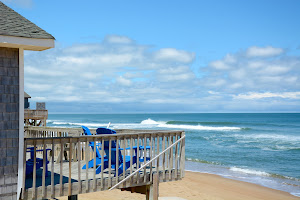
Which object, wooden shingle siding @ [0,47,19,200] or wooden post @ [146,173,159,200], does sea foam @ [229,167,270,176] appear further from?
wooden shingle siding @ [0,47,19,200]

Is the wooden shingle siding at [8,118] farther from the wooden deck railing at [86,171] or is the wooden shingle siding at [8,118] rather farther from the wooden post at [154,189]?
the wooden post at [154,189]

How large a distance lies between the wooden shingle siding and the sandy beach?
6.71 metres

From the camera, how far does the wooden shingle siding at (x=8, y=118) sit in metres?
5.71

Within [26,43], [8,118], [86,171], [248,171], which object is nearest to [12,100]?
[8,118]

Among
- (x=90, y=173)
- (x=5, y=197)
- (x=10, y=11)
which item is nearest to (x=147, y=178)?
(x=90, y=173)

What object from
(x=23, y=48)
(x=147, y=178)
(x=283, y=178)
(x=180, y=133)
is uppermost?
(x=23, y=48)

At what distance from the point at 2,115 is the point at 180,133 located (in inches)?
167

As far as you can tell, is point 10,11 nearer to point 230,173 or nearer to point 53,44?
point 53,44

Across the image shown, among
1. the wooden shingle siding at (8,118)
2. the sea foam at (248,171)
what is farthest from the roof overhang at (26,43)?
the sea foam at (248,171)

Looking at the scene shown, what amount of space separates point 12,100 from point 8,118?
0.30m

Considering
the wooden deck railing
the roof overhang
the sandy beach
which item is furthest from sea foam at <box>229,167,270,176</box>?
the roof overhang

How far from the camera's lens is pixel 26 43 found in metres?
5.54

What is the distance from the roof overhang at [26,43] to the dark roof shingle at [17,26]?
0.05 meters

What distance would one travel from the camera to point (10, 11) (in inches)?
250
